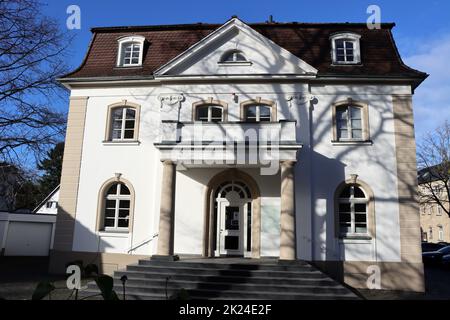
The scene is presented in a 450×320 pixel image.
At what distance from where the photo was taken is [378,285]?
1310 cm

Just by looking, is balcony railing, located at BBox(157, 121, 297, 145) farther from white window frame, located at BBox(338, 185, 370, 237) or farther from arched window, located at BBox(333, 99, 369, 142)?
white window frame, located at BBox(338, 185, 370, 237)

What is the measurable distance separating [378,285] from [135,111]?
11.2 meters

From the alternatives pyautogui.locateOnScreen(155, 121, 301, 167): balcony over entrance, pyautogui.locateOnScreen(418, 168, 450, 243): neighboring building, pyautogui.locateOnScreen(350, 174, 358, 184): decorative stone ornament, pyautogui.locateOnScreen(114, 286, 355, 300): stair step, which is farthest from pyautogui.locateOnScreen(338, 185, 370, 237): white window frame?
pyautogui.locateOnScreen(418, 168, 450, 243): neighboring building

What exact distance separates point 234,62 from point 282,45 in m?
2.37

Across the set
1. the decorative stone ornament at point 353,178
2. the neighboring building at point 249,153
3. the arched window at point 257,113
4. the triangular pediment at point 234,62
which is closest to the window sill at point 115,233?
the neighboring building at point 249,153

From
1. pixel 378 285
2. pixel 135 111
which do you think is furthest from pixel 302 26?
pixel 378 285

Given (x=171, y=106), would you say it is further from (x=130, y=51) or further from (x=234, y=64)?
(x=130, y=51)

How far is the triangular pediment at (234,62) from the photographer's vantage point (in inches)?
572

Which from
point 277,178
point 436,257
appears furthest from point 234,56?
point 436,257

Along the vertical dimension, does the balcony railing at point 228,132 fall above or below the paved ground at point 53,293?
above

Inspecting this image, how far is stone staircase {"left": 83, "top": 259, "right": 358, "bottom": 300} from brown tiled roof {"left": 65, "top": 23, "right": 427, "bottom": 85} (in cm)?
754

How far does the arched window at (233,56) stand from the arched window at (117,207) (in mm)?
6395

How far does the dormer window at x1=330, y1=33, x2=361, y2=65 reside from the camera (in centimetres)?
1521

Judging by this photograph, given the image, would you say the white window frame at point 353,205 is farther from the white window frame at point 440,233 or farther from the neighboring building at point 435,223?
the white window frame at point 440,233
